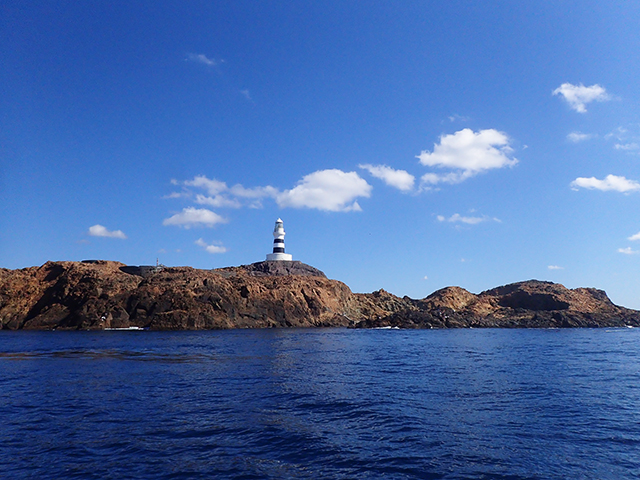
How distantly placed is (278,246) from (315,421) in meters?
112

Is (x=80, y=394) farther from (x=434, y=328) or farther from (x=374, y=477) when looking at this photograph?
(x=434, y=328)

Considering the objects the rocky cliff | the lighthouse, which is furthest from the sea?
the lighthouse

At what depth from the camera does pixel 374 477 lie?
11344 millimetres

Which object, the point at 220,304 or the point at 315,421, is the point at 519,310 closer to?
the point at 220,304

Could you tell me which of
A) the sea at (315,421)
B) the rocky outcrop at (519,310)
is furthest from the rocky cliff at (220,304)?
the sea at (315,421)

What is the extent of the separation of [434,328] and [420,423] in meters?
86.1

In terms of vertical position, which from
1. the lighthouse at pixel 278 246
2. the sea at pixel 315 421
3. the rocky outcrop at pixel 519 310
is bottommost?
the sea at pixel 315 421

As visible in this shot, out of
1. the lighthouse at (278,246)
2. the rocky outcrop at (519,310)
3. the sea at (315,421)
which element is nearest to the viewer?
the sea at (315,421)

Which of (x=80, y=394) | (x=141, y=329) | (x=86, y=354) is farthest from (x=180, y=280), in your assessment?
(x=80, y=394)

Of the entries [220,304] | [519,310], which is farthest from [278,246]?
[519,310]

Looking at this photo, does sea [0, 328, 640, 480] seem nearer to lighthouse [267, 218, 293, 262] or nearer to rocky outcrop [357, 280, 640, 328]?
rocky outcrop [357, 280, 640, 328]

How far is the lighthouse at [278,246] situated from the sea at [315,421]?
9458 centimetres

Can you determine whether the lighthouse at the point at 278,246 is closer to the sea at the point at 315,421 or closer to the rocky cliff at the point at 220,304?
the rocky cliff at the point at 220,304

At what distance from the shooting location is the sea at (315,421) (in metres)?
12.1
